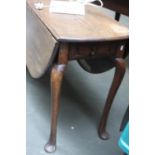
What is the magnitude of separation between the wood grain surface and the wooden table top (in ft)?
0.12

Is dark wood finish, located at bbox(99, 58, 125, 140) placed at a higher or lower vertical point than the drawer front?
lower

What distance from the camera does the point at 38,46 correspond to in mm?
1407

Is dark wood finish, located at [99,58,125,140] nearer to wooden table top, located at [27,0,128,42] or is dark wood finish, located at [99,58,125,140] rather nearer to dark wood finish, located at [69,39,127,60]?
dark wood finish, located at [69,39,127,60]

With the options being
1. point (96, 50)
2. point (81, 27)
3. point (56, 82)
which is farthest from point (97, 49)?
point (56, 82)

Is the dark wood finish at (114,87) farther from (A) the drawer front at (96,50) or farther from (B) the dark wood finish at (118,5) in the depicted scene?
(B) the dark wood finish at (118,5)

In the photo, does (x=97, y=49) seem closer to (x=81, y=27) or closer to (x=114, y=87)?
(x=81, y=27)

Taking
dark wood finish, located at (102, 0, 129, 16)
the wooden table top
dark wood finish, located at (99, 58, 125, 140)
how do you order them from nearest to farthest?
1. the wooden table top
2. dark wood finish, located at (99, 58, 125, 140)
3. dark wood finish, located at (102, 0, 129, 16)

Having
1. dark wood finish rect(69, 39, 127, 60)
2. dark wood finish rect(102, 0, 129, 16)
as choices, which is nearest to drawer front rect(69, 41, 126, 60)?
dark wood finish rect(69, 39, 127, 60)

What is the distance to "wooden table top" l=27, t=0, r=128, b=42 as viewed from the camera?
1.19 meters

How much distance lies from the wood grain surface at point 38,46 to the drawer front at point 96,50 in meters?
0.10
